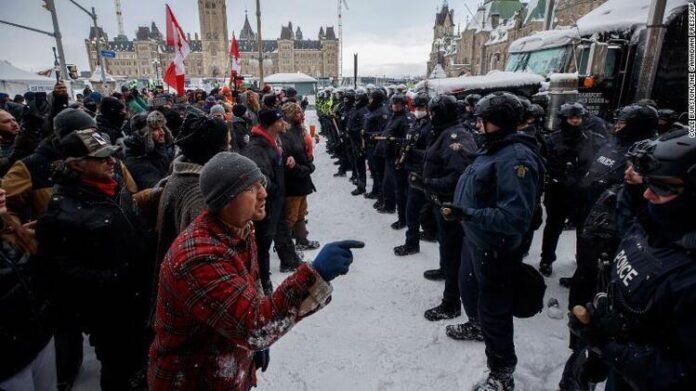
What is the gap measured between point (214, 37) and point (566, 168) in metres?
112

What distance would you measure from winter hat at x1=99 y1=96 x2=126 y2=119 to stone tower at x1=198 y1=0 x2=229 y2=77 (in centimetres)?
10426

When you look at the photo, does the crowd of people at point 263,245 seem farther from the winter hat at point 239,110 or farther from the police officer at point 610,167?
the winter hat at point 239,110

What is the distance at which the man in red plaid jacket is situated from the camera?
1.40 meters

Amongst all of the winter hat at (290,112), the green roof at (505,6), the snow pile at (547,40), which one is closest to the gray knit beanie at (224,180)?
the winter hat at (290,112)

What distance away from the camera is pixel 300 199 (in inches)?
213

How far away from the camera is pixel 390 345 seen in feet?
11.8

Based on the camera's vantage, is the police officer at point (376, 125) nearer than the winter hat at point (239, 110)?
No

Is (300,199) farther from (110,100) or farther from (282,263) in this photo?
(110,100)

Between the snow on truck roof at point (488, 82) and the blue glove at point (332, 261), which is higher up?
the snow on truck roof at point (488, 82)

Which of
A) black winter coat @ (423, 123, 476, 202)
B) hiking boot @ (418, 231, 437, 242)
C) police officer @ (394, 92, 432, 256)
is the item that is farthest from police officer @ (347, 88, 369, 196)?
black winter coat @ (423, 123, 476, 202)

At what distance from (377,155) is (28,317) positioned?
6.17 metres

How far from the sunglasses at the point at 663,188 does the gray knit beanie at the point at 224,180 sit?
167cm

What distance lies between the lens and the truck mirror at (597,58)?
266 inches

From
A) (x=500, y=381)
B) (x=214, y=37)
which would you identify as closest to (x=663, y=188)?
(x=500, y=381)
